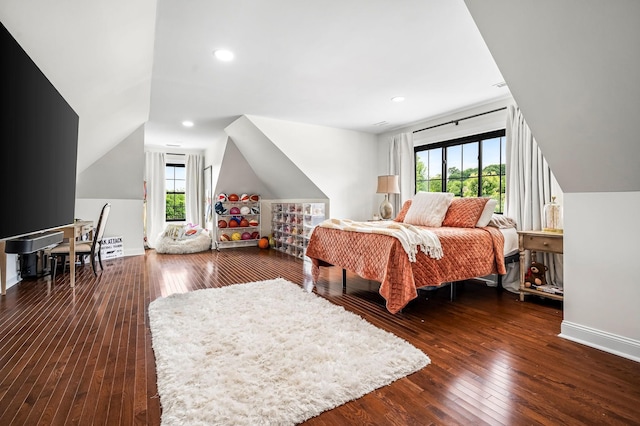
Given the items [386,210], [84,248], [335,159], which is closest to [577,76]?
[386,210]

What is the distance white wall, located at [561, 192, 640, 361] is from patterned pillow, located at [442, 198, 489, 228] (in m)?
1.13

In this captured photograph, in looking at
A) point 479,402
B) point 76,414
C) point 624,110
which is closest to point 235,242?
point 76,414

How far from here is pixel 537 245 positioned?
10.1ft

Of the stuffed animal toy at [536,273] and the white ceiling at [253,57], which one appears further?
the stuffed animal toy at [536,273]

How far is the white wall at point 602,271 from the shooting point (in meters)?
2.02

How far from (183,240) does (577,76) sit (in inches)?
250

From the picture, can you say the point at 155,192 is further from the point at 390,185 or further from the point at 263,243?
the point at 390,185

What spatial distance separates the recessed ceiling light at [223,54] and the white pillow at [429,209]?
2693 mm

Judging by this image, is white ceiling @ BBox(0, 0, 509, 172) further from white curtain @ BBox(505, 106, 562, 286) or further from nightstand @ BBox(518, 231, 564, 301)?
nightstand @ BBox(518, 231, 564, 301)

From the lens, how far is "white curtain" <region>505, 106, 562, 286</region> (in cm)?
335

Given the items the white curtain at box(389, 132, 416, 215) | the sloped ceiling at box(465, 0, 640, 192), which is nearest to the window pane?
the white curtain at box(389, 132, 416, 215)

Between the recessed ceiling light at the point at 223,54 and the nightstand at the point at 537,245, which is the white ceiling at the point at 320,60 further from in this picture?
the nightstand at the point at 537,245

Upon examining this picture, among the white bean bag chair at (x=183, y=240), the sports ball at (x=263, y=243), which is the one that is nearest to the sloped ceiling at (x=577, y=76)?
the sports ball at (x=263, y=243)

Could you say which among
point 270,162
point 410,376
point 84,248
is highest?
point 270,162
